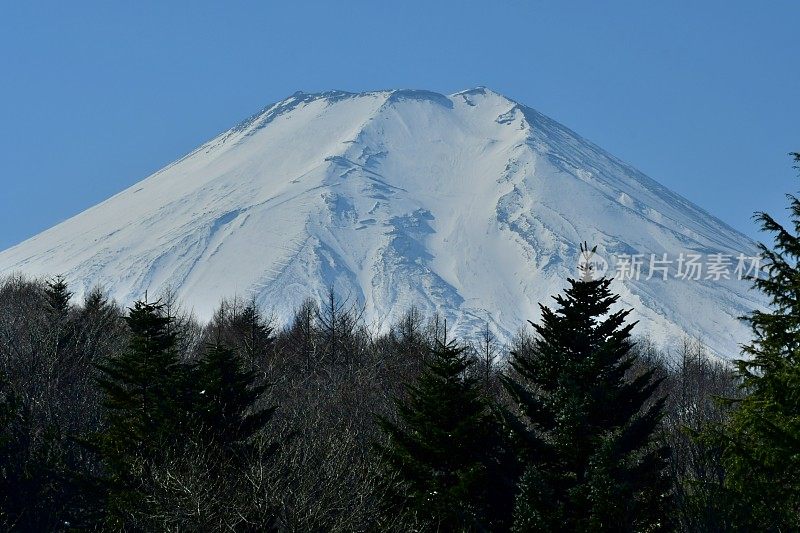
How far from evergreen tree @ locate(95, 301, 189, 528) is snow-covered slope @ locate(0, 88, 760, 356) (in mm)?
114277

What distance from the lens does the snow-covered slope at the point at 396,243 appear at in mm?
150500

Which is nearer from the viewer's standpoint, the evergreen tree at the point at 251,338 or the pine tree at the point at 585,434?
the pine tree at the point at 585,434

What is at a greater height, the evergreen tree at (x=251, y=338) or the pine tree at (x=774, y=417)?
the evergreen tree at (x=251, y=338)

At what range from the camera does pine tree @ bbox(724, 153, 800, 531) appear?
1869 centimetres

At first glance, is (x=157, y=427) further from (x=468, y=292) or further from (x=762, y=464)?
(x=468, y=292)

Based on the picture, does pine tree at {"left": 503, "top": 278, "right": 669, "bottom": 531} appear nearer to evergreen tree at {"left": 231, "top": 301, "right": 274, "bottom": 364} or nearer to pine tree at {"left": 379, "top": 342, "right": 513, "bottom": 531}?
pine tree at {"left": 379, "top": 342, "right": 513, "bottom": 531}

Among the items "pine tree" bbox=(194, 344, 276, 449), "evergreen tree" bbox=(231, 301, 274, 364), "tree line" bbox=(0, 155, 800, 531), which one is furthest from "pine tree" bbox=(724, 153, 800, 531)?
"evergreen tree" bbox=(231, 301, 274, 364)

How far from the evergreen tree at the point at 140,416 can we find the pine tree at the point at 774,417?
33.9ft

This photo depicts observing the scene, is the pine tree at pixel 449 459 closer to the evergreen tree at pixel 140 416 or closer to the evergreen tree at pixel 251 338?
the evergreen tree at pixel 140 416

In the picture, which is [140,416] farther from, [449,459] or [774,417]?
[774,417]

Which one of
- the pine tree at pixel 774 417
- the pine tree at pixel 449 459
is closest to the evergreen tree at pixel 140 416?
the pine tree at pixel 449 459

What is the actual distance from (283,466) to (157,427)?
455 cm

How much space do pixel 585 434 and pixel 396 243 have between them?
14777cm

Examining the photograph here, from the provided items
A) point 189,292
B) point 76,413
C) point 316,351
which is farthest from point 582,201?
Answer: point 76,413
